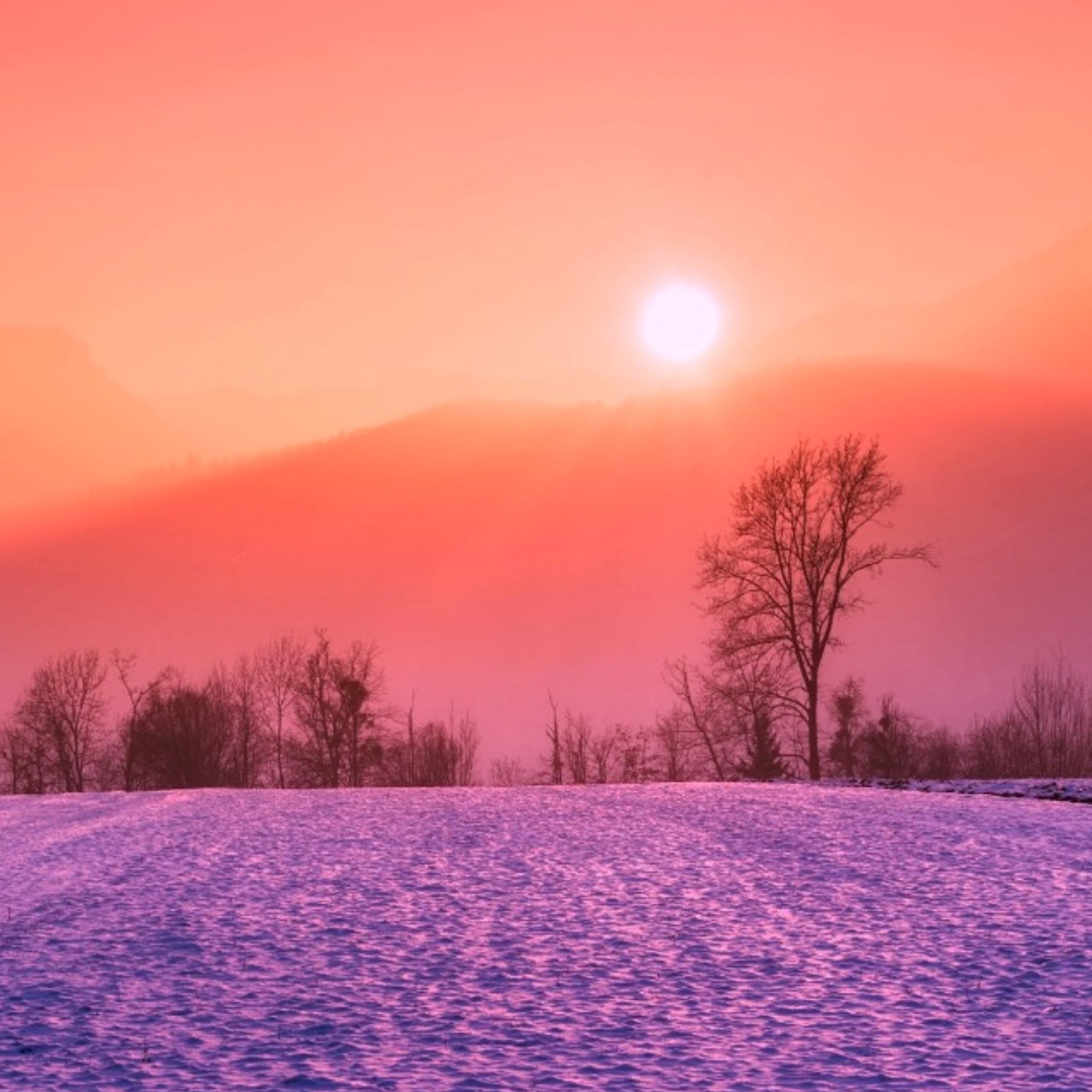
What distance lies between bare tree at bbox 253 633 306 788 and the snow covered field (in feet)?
221

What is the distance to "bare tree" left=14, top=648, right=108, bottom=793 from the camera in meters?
96.8

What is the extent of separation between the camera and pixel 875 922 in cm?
2027

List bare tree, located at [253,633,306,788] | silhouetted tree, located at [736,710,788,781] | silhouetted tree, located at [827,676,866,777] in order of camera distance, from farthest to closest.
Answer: bare tree, located at [253,633,306,788], silhouetted tree, located at [827,676,866,777], silhouetted tree, located at [736,710,788,781]

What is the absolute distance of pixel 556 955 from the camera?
18.5 meters

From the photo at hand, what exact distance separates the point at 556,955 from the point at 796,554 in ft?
117

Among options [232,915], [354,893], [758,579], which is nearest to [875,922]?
[354,893]

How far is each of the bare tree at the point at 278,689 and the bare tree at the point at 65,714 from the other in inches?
489

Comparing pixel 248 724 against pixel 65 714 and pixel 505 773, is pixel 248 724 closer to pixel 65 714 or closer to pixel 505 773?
pixel 65 714

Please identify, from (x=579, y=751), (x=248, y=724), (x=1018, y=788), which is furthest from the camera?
(x=248, y=724)

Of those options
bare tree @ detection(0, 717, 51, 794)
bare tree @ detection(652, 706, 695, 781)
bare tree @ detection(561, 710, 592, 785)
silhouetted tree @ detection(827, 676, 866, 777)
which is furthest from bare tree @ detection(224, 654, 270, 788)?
silhouetted tree @ detection(827, 676, 866, 777)

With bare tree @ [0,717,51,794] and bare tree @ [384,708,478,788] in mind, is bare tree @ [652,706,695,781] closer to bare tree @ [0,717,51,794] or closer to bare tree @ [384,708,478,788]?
bare tree @ [384,708,478,788]

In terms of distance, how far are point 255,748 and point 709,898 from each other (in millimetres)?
81339

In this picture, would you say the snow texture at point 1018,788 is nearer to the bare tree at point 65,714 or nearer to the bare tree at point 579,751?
the bare tree at point 579,751

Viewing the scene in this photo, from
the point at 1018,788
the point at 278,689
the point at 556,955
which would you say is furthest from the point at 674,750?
the point at 556,955
